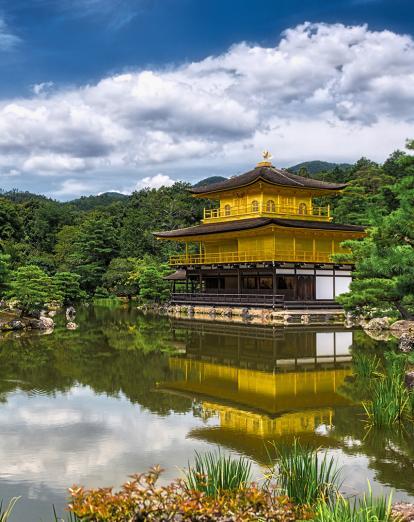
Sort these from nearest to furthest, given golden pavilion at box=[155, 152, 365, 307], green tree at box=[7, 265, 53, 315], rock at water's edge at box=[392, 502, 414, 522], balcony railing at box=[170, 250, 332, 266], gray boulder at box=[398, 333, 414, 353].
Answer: rock at water's edge at box=[392, 502, 414, 522] → gray boulder at box=[398, 333, 414, 353] → green tree at box=[7, 265, 53, 315] → balcony railing at box=[170, 250, 332, 266] → golden pavilion at box=[155, 152, 365, 307]

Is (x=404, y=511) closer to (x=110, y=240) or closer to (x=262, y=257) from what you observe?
(x=262, y=257)

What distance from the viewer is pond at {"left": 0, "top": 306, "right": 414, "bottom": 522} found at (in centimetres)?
748

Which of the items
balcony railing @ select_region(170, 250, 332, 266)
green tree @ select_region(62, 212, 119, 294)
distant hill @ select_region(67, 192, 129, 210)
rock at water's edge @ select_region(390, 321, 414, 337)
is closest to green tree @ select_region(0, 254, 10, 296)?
balcony railing @ select_region(170, 250, 332, 266)

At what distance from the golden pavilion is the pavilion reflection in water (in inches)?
376

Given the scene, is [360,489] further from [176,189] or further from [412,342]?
[176,189]

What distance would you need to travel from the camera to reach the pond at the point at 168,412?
294 inches

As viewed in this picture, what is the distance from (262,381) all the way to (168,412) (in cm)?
391

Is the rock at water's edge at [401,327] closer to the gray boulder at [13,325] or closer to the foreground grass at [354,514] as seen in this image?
the gray boulder at [13,325]

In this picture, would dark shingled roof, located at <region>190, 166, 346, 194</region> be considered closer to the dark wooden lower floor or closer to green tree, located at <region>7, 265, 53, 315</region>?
the dark wooden lower floor

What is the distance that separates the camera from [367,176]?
55.0 m

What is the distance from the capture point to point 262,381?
1413 cm

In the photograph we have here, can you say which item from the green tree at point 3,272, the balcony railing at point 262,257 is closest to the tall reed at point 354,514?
the green tree at point 3,272

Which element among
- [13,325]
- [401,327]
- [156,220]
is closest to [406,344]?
[401,327]

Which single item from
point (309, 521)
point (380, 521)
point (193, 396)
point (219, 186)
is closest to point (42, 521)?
point (309, 521)
